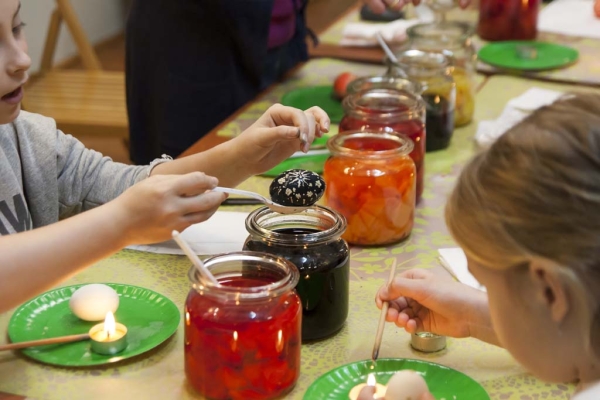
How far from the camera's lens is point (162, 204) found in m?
0.92

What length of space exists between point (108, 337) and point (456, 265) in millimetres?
485

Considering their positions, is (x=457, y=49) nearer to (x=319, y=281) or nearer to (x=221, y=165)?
(x=221, y=165)

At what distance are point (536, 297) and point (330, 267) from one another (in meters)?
0.27

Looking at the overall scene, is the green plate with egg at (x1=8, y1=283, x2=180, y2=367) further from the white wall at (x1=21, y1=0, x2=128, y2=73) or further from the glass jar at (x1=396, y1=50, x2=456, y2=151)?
the white wall at (x1=21, y1=0, x2=128, y2=73)

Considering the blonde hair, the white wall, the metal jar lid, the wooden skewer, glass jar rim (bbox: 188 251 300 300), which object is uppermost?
the blonde hair

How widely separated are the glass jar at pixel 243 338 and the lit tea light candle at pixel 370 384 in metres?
0.06

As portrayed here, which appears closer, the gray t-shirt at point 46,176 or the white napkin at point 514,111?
the gray t-shirt at point 46,176

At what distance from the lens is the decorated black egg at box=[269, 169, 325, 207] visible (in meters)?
1.01

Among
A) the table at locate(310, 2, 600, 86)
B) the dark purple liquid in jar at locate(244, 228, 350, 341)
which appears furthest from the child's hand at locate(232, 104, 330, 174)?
the table at locate(310, 2, 600, 86)

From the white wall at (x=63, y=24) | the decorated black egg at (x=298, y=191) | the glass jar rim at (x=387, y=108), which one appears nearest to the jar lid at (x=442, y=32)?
the glass jar rim at (x=387, y=108)

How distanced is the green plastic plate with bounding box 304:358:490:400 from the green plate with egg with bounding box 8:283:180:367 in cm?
20

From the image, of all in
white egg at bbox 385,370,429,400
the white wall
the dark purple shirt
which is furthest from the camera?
the white wall

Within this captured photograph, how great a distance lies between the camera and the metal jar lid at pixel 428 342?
37.0 inches

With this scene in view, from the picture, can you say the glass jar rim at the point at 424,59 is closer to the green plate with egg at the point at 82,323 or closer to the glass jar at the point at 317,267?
the glass jar at the point at 317,267
